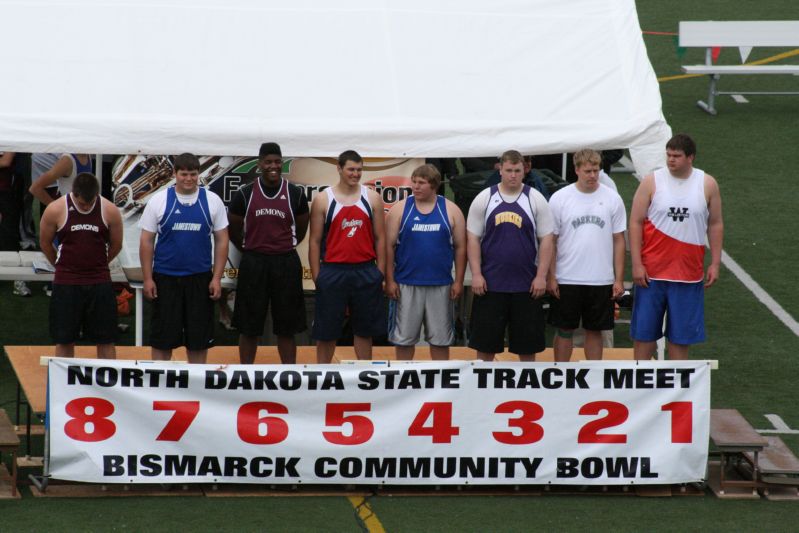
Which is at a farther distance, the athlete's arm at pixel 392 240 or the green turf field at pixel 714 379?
the athlete's arm at pixel 392 240

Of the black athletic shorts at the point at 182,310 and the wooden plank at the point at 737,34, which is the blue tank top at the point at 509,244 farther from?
the wooden plank at the point at 737,34

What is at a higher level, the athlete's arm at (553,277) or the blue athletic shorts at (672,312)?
the athlete's arm at (553,277)

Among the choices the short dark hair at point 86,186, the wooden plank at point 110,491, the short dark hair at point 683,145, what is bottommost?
the wooden plank at point 110,491

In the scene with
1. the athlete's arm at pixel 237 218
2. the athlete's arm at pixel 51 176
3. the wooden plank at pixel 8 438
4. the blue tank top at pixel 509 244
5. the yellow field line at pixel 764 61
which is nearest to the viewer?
the wooden plank at pixel 8 438

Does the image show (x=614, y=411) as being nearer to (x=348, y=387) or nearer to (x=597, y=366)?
(x=597, y=366)

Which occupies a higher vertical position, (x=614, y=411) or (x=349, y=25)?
(x=349, y=25)

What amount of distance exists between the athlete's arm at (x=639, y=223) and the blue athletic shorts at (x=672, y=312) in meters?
0.11

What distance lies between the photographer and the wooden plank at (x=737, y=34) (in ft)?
64.5

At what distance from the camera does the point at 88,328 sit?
950 centimetres

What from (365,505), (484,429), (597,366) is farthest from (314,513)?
(597,366)

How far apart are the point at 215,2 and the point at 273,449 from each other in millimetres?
3928

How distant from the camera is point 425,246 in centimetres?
947

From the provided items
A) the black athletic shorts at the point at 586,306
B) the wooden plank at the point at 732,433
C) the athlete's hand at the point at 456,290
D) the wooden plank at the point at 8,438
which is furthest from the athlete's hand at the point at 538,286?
the wooden plank at the point at 8,438

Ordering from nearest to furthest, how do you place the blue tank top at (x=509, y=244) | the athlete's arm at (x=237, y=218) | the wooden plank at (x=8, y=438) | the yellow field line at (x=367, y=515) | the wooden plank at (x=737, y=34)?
1. the yellow field line at (x=367, y=515)
2. the wooden plank at (x=8, y=438)
3. the blue tank top at (x=509, y=244)
4. the athlete's arm at (x=237, y=218)
5. the wooden plank at (x=737, y=34)
